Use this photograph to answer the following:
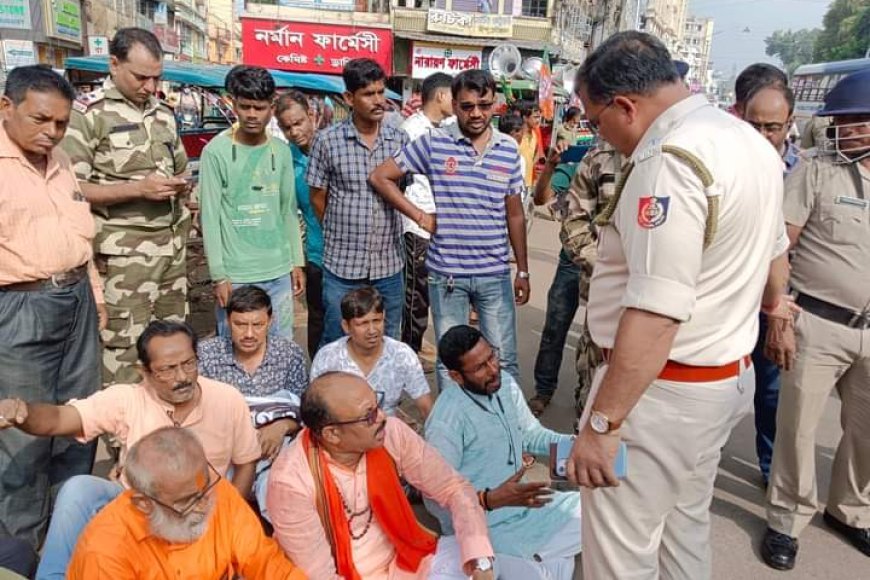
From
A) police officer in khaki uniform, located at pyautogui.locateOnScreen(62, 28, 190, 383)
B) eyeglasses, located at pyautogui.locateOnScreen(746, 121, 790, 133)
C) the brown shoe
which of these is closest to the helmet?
eyeglasses, located at pyautogui.locateOnScreen(746, 121, 790, 133)

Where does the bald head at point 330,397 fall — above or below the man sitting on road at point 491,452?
above

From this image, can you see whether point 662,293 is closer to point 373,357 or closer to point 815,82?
point 373,357

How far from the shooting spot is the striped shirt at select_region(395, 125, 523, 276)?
3.12 meters

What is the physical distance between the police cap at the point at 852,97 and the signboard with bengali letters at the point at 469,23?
22.4m

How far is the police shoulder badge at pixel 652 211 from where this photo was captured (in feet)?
4.69

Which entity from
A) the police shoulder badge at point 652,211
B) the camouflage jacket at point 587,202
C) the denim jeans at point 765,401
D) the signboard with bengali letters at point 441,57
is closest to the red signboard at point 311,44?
the signboard with bengali letters at point 441,57

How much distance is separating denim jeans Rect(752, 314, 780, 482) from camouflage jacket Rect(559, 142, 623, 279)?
3.12 ft

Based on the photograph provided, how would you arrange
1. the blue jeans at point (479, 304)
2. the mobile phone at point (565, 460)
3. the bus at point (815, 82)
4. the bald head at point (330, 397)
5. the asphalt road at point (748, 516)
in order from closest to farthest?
the mobile phone at point (565, 460) < the bald head at point (330, 397) < the asphalt road at point (748, 516) < the blue jeans at point (479, 304) < the bus at point (815, 82)

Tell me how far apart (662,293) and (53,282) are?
218cm

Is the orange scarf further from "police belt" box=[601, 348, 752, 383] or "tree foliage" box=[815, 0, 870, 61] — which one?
"tree foliage" box=[815, 0, 870, 61]

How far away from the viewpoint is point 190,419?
2.35m

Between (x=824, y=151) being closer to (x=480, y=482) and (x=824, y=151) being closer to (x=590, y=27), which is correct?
(x=480, y=482)

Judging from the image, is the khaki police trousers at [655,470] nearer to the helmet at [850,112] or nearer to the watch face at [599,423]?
the watch face at [599,423]

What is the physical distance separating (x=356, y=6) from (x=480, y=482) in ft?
80.2
